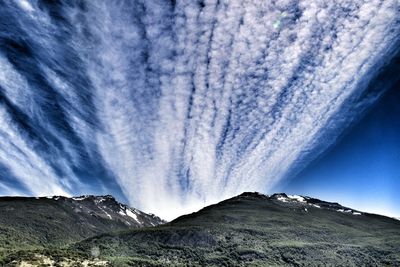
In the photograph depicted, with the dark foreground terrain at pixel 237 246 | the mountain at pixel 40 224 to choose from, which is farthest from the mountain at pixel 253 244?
the mountain at pixel 40 224

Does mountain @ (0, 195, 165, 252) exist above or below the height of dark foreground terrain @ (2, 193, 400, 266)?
above

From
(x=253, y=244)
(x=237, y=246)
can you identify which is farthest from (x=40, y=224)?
(x=253, y=244)

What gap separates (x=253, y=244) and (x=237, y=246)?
6.21m

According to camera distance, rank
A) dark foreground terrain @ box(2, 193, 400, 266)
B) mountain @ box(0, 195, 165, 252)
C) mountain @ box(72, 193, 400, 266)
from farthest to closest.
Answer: mountain @ box(0, 195, 165, 252)
mountain @ box(72, 193, 400, 266)
dark foreground terrain @ box(2, 193, 400, 266)

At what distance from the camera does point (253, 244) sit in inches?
4166

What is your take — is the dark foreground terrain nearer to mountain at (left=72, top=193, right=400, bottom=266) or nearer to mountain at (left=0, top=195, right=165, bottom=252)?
mountain at (left=72, top=193, right=400, bottom=266)

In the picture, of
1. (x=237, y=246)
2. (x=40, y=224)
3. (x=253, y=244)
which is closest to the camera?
(x=237, y=246)

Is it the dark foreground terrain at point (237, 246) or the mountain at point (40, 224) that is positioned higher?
the mountain at point (40, 224)

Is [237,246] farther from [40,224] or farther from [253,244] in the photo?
[40,224]

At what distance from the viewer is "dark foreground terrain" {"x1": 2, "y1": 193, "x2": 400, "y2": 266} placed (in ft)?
291

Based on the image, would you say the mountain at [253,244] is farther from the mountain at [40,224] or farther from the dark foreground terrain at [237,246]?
the mountain at [40,224]

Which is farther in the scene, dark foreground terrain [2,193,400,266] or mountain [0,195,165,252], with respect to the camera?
mountain [0,195,165,252]

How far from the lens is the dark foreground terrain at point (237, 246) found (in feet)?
291

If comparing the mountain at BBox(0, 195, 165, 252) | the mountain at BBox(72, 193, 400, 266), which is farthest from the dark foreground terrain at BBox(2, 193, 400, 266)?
the mountain at BBox(0, 195, 165, 252)
